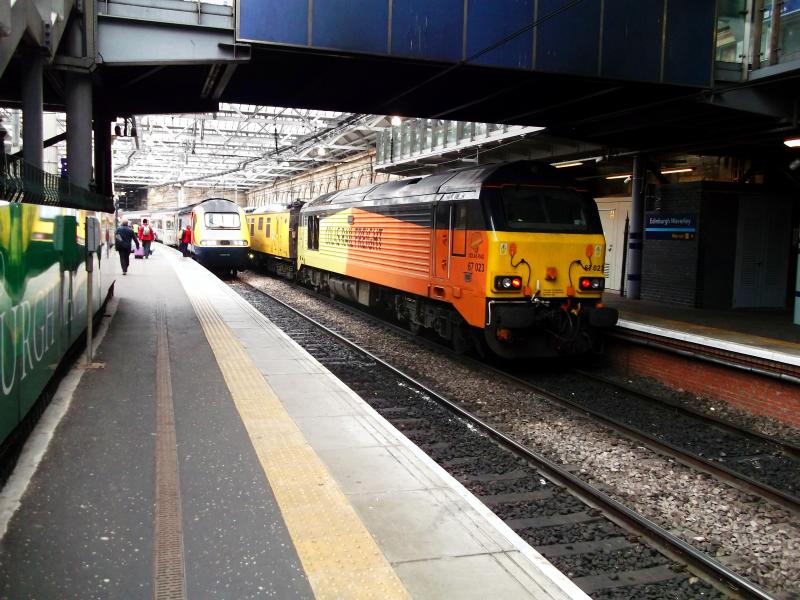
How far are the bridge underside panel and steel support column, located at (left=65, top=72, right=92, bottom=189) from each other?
315 cm

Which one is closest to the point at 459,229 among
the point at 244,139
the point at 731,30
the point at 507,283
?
the point at 507,283

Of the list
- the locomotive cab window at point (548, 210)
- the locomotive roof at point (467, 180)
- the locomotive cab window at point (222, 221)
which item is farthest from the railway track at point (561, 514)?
the locomotive cab window at point (222, 221)

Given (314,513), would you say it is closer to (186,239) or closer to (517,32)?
(517,32)

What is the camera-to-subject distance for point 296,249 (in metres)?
22.8

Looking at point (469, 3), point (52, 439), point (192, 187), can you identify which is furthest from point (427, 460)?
point (192, 187)

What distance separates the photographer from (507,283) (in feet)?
31.4

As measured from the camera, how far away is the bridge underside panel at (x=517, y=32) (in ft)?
33.4

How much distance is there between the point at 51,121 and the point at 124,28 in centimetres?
1641

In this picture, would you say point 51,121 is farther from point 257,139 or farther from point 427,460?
point 427,460

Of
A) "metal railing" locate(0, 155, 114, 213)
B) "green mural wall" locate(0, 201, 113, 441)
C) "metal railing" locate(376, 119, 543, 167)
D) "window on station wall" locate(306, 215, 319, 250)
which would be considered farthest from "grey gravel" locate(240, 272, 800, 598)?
"window on station wall" locate(306, 215, 319, 250)

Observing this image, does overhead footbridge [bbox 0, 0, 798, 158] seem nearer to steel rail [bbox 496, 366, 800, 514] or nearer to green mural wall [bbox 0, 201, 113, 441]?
green mural wall [bbox 0, 201, 113, 441]

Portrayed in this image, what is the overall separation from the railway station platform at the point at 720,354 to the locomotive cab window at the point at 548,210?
6.55 ft

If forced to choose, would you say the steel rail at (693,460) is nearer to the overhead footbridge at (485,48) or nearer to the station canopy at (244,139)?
the overhead footbridge at (485,48)

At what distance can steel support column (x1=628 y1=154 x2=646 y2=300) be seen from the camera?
15125mm
